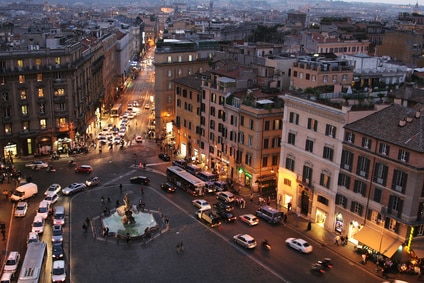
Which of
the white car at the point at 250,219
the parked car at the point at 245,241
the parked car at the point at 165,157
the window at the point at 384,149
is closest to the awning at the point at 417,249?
the window at the point at 384,149

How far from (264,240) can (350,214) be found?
1160 cm

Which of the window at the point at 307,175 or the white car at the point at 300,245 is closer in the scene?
the white car at the point at 300,245

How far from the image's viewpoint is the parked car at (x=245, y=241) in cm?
6209

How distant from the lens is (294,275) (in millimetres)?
56125

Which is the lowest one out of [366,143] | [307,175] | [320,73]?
[307,175]

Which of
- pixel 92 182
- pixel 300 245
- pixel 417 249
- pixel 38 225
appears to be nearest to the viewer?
pixel 417 249

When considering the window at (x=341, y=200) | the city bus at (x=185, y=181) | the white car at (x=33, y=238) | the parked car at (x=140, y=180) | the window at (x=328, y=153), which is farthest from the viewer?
the parked car at (x=140, y=180)

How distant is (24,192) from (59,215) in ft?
37.8

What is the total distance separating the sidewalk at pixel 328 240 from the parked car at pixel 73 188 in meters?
27.2

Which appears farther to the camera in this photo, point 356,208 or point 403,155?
point 356,208

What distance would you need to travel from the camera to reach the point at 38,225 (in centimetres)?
6531

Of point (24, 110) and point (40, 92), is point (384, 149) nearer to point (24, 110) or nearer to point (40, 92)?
point (40, 92)

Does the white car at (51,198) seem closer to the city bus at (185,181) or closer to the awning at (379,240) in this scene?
the city bus at (185,181)

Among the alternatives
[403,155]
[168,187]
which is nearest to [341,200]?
[403,155]
